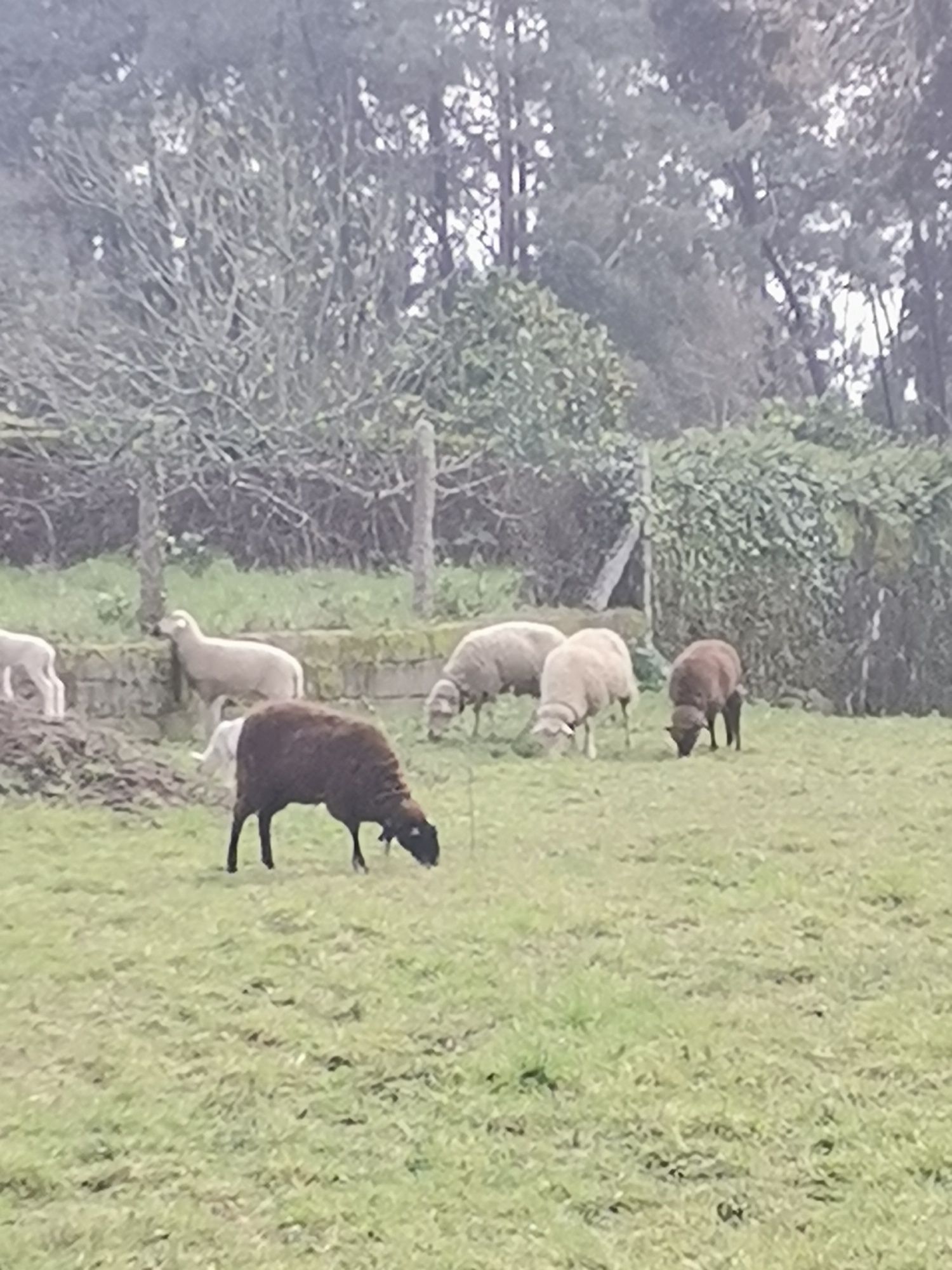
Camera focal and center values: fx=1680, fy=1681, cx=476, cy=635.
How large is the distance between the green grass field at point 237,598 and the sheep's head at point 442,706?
1.63 metres

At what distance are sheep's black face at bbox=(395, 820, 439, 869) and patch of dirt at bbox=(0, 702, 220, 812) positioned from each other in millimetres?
1961

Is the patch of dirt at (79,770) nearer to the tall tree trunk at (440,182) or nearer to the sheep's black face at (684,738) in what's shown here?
the sheep's black face at (684,738)

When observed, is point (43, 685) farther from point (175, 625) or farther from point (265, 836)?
point (265, 836)

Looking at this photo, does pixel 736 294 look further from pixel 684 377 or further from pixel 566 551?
pixel 566 551

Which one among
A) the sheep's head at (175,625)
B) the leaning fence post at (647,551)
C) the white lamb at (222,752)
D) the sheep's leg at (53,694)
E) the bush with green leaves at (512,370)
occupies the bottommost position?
the white lamb at (222,752)

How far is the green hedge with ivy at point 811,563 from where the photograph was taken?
573 inches

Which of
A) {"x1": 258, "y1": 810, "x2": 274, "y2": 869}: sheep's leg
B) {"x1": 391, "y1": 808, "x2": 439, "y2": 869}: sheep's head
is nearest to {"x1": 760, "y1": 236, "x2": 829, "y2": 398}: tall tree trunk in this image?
{"x1": 391, "y1": 808, "x2": 439, "y2": 869}: sheep's head

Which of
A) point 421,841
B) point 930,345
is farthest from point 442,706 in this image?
point 930,345

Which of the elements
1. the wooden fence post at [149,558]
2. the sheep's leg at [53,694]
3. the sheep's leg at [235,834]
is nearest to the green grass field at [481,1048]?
the sheep's leg at [235,834]

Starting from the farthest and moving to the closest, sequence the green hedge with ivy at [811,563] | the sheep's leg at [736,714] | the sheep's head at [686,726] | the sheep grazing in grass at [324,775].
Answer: the green hedge with ivy at [811,563]
the sheep's leg at [736,714]
the sheep's head at [686,726]
the sheep grazing in grass at [324,775]

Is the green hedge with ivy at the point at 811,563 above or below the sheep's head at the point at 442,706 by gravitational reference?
above

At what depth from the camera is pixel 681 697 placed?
33.7 feet

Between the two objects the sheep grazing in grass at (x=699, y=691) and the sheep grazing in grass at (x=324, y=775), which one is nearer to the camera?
the sheep grazing in grass at (x=324, y=775)

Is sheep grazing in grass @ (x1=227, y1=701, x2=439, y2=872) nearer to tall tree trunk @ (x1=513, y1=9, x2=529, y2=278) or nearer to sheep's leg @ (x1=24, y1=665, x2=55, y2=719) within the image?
sheep's leg @ (x1=24, y1=665, x2=55, y2=719)
